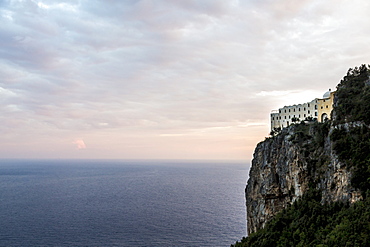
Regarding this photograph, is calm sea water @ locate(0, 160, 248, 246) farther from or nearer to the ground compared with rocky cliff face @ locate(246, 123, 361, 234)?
nearer to the ground

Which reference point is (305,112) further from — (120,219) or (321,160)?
(120,219)

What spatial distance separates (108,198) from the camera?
120m

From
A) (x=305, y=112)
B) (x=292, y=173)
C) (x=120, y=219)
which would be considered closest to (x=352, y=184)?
(x=292, y=173)

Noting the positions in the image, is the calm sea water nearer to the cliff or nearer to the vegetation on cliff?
the cliff

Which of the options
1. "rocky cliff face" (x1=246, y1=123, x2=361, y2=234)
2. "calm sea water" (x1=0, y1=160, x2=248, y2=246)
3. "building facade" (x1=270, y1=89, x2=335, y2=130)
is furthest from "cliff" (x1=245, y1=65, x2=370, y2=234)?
"calm sea water" (x1=0, y1=160, x2=248, y2=246)

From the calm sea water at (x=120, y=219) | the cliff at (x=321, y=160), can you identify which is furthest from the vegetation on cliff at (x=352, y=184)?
the calm sea water at (x=120, y=219)

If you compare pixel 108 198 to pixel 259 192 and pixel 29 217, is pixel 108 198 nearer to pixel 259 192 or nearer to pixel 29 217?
pixel 29 217

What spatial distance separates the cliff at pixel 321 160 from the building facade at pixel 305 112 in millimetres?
11313

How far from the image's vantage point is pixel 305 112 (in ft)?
223

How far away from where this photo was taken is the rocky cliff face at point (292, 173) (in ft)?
126

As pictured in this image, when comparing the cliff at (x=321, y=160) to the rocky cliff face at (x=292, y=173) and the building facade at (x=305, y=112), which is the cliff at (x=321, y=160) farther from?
the building facade at (x=305, y=112)

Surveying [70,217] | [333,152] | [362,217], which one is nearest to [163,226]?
[70,217]

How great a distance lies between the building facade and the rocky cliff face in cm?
1249

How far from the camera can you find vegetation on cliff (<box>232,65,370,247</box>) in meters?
30.9
